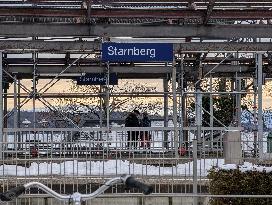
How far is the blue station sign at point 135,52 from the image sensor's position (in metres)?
18.1

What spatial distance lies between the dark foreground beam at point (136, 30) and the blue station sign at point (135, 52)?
33cm

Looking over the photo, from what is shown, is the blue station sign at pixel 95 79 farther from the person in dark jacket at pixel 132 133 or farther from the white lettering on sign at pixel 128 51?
the white lettering on sign at pixel 128 51

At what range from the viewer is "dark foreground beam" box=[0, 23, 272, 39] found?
59.0ft

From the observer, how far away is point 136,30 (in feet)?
60.0

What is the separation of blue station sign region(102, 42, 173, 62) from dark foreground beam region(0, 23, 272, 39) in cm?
33

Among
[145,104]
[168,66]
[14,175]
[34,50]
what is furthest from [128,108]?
[14,175]

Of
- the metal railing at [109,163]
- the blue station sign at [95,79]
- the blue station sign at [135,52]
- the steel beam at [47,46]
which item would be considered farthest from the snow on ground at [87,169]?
the blue station sign at [95,79]

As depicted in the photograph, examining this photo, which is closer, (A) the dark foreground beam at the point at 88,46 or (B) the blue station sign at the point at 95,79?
(A) the dark foreground beam at the point at 88,46

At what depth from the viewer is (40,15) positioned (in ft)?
58.9

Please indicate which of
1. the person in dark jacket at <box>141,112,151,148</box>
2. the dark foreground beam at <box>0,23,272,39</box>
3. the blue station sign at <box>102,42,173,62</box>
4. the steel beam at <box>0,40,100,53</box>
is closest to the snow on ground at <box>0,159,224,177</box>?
the person in dark jacket at <box>141,112,151,148</box>

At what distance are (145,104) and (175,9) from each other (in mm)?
32787

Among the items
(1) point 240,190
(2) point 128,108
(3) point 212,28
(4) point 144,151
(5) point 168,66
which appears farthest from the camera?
(2) point 128,108

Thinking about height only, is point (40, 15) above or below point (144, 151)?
above

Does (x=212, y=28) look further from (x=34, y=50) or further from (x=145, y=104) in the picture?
(x=145, y=104)
